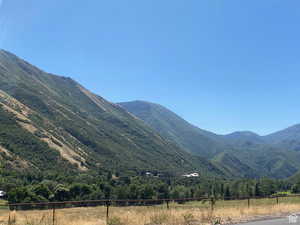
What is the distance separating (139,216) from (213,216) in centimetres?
509

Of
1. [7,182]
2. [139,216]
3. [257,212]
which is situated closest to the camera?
[139,216]

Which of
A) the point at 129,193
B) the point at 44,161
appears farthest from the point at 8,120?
the point at 129,193

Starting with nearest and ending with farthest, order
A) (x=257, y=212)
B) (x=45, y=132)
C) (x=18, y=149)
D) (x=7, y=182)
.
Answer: (x=257, y=212), (x=7, y=182), (x=18, y=149), (x=45, y=132)

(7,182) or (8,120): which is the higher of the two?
(8,120)

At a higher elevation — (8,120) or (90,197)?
(8,120)

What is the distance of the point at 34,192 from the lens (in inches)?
3073

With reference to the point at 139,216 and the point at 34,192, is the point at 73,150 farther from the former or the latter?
the point at 139,216

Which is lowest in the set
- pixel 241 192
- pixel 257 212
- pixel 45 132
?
pixel 241 192

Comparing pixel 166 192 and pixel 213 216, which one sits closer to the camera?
pixel 213 216

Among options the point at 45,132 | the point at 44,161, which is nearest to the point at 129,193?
the point at 44,161

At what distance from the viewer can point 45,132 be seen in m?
194

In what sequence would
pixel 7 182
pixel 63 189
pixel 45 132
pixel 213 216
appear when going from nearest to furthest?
pixel 213 216 < pixel 63 189 < pixel 7 182 < pixel 45 132

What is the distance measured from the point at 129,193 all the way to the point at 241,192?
167ft

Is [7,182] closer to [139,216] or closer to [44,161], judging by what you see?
[44,161]
